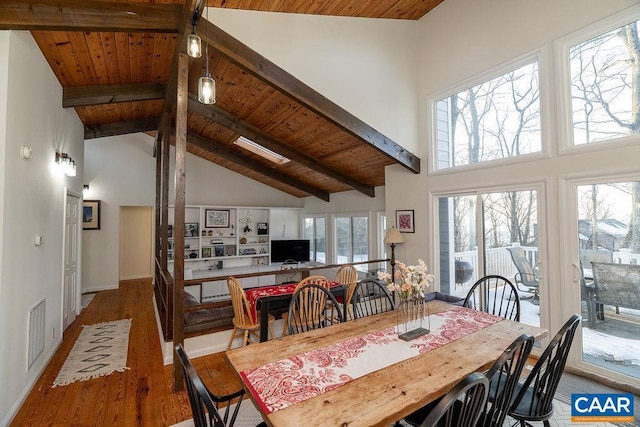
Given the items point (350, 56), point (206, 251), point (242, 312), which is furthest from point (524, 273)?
point (206, 251)

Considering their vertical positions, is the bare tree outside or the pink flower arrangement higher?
the bare tree outside

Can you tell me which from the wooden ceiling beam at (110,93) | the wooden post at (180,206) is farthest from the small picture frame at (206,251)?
the wooden post at (180,206)

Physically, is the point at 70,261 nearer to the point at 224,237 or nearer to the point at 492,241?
the point at 224,237

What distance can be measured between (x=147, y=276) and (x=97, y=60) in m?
6.23

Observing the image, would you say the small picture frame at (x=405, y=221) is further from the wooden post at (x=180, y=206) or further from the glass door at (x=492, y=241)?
the wooden post at (x=180, y=206)

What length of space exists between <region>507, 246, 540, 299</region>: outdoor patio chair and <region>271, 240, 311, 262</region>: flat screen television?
514 centimetres

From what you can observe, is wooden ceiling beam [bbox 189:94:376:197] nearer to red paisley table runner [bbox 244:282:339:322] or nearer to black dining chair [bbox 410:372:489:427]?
red paisley table runner [bbox 244:282:339:322]

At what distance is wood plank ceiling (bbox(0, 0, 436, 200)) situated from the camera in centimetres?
251

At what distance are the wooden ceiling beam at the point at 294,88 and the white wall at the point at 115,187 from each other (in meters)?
4.94

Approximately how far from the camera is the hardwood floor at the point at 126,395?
2344 millimetres

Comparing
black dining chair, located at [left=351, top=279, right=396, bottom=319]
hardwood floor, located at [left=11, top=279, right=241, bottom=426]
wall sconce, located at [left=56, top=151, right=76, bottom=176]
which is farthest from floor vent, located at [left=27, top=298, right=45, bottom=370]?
black dining chair, located at [left=351, top=279, right=396, bottom=319]

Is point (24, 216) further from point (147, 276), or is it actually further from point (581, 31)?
point (147, 276)

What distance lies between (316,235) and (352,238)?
56.8 inches

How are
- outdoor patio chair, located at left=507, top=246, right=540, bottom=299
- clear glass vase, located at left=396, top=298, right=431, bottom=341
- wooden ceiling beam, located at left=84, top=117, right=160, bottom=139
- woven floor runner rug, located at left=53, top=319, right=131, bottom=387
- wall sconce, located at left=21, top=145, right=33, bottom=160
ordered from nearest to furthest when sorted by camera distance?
1. clear glass vase, located at left=396, top=298, right=431, bottom=341
2. wall sconce, located at left=21, top=145, right=33, bottom=160
3. woven floor runner rug, located at left=53, top=319, right=131, bottom=387
4. outdoor patio chair, located at left=507, top=246, right=540, bottom=299
5. wooden ceiling beam, located at left=84, top=117, right=160, bottom=139
